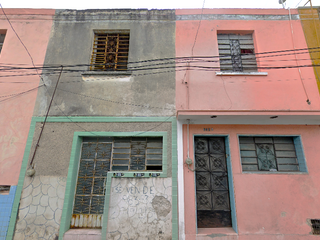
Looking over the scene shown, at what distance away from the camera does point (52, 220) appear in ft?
15.0

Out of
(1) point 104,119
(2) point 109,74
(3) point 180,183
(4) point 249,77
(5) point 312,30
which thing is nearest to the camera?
(3) point 180,183

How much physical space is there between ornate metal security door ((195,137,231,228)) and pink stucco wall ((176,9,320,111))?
1135 millimetres

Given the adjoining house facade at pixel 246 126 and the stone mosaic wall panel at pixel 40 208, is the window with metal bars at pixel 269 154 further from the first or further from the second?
the stone mosaic wall panel at pixel 40 208

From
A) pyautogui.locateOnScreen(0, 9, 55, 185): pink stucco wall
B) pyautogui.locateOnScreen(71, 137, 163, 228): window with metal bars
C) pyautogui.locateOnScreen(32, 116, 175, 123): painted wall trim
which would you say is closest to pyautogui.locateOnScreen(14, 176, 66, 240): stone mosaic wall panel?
pyautogui.locateOnScreen(71, 137, 163, 228): window with metal bars

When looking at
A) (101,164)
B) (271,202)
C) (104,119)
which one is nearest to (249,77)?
(271,202)

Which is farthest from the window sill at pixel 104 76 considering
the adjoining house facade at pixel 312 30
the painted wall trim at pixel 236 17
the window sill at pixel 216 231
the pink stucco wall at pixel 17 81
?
the adjoining house facade at pixel 312 30

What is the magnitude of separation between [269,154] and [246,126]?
1.03 metres

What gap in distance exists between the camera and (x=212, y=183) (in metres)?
4.97

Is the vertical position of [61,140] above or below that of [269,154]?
above

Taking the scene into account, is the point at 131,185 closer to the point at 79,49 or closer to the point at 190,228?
the point at 190,228

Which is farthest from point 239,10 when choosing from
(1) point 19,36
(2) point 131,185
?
(1) point 19,36

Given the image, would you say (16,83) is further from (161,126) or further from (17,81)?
(161,126)

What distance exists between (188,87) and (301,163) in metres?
3.76

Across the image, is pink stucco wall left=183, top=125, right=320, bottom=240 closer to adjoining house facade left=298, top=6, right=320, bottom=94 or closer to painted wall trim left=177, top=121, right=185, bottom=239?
painted wall trim left=177, top=121, right=185, bottom=239
